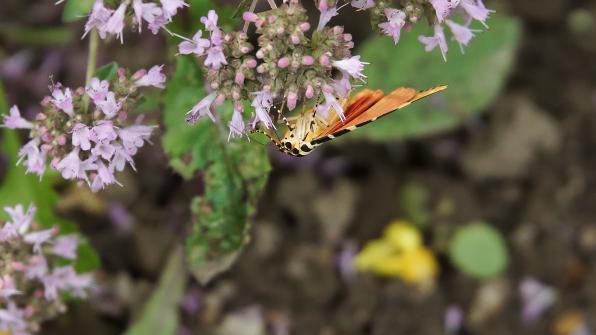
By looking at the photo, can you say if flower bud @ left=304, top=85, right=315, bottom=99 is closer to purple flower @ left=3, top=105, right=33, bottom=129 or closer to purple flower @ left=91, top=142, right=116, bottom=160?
purple flower @ left=91, top=142, right=116, bottom=160

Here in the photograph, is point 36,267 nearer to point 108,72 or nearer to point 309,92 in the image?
point 108,72

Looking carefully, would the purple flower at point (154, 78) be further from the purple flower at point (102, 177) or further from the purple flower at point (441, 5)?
the purple flower at point (441, 5)

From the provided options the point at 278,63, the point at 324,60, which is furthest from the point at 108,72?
the point at 324,60

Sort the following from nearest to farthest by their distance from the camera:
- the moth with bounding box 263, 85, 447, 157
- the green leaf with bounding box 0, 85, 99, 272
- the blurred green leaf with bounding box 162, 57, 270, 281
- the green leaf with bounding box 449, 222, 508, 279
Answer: the moth with bounding box 263, 85, 447, 157, the blurred green leaf with bounding box 162, 57, 270, 281, the green leaf with bounding box 0, 85, 99, 272, the green leaf with bounding box 449, 222, 508, 279

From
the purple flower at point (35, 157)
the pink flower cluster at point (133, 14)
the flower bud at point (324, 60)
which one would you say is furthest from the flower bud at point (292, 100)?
the purple flower at point (35, 157)

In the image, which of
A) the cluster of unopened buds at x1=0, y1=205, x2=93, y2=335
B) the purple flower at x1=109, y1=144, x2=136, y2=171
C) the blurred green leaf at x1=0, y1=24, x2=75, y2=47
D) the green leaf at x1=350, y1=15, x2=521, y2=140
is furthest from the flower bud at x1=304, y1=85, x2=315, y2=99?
the blurred green leaf at x1=0, y1=24, x2=75, y2=47

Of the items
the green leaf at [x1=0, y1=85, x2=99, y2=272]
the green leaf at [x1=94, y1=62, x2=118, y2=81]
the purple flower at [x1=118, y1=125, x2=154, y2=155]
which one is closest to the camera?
the purple flower at [x1=118, y1=125, x2=154, y2=155]
